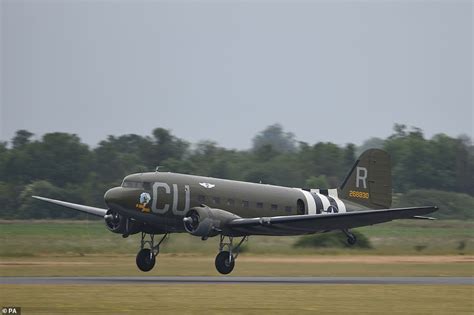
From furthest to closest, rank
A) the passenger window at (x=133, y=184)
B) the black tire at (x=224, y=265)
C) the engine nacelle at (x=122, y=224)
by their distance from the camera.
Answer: the engine nacelle at (x=122, y=224)
the passenger window at (x=133, y=184)
the black tire at (x=224, y=265)

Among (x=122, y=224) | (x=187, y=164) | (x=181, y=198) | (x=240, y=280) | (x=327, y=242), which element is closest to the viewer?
(x=240, y=280)

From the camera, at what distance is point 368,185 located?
37719 millimetres

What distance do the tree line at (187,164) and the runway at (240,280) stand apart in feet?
97.7

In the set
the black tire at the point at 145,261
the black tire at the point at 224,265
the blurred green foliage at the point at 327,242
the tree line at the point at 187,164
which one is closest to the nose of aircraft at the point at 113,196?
the black tire at the point at 145,261

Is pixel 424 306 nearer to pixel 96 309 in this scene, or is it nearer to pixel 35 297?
pixel 96 309

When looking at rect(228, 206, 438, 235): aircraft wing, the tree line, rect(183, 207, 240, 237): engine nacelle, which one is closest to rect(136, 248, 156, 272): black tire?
rect(183, 207, 240, 237): engine nacelle

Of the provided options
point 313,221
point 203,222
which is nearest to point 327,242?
point 313,221

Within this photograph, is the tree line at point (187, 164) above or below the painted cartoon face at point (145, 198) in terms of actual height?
above

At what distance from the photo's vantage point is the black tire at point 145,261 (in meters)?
33.3

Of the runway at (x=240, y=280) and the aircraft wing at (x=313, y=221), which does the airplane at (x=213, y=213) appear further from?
the runway at (x=240, y=280)

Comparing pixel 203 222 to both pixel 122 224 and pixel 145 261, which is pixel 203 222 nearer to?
pixel 145 261

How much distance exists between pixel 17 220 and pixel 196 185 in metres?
27.2

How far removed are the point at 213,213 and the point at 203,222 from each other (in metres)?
0.65

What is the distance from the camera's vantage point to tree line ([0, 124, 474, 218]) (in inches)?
2667
